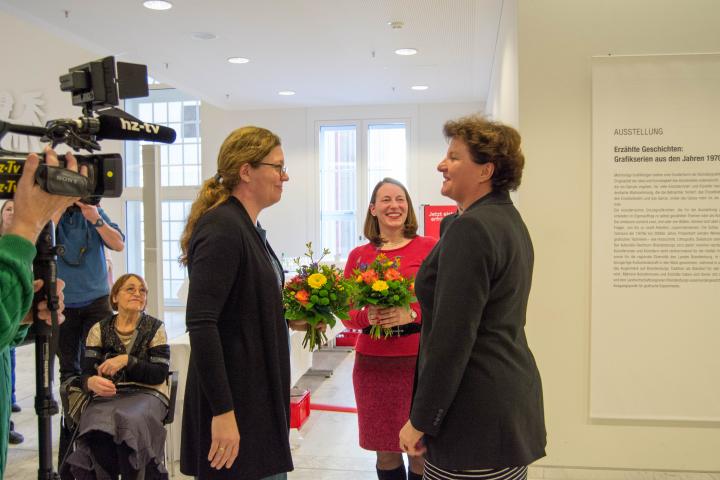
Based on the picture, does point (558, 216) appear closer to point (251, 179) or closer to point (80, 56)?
point (251, 179)

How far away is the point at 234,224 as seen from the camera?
1557 millimetres

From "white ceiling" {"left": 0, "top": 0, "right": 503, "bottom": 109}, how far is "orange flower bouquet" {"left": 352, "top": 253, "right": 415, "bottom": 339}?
2899mm

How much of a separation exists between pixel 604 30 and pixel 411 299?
1891mm

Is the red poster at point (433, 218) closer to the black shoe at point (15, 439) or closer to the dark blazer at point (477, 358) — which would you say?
the black shoe at point (15, 439)

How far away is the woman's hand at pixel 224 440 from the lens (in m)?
1.50

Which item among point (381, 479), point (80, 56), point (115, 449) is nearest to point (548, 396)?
point (381, 479)

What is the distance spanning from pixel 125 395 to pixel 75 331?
3.21ft

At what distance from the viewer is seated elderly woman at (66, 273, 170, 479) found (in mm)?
2471

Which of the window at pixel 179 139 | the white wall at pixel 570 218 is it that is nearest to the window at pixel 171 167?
the window at pixel 179 139

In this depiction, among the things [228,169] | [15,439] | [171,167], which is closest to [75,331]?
[15,439]

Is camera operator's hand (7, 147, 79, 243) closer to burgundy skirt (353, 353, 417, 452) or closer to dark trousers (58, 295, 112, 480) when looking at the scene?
burgundy skirt (353, 353, 417, 452)

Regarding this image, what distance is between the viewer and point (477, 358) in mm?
1483

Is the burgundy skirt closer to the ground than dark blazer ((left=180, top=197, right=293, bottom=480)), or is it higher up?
closer to the ground

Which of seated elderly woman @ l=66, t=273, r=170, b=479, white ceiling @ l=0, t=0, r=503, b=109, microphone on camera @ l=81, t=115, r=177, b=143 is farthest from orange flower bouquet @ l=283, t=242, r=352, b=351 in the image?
white ceiling @ l=0, t=0, r=503, b=109
